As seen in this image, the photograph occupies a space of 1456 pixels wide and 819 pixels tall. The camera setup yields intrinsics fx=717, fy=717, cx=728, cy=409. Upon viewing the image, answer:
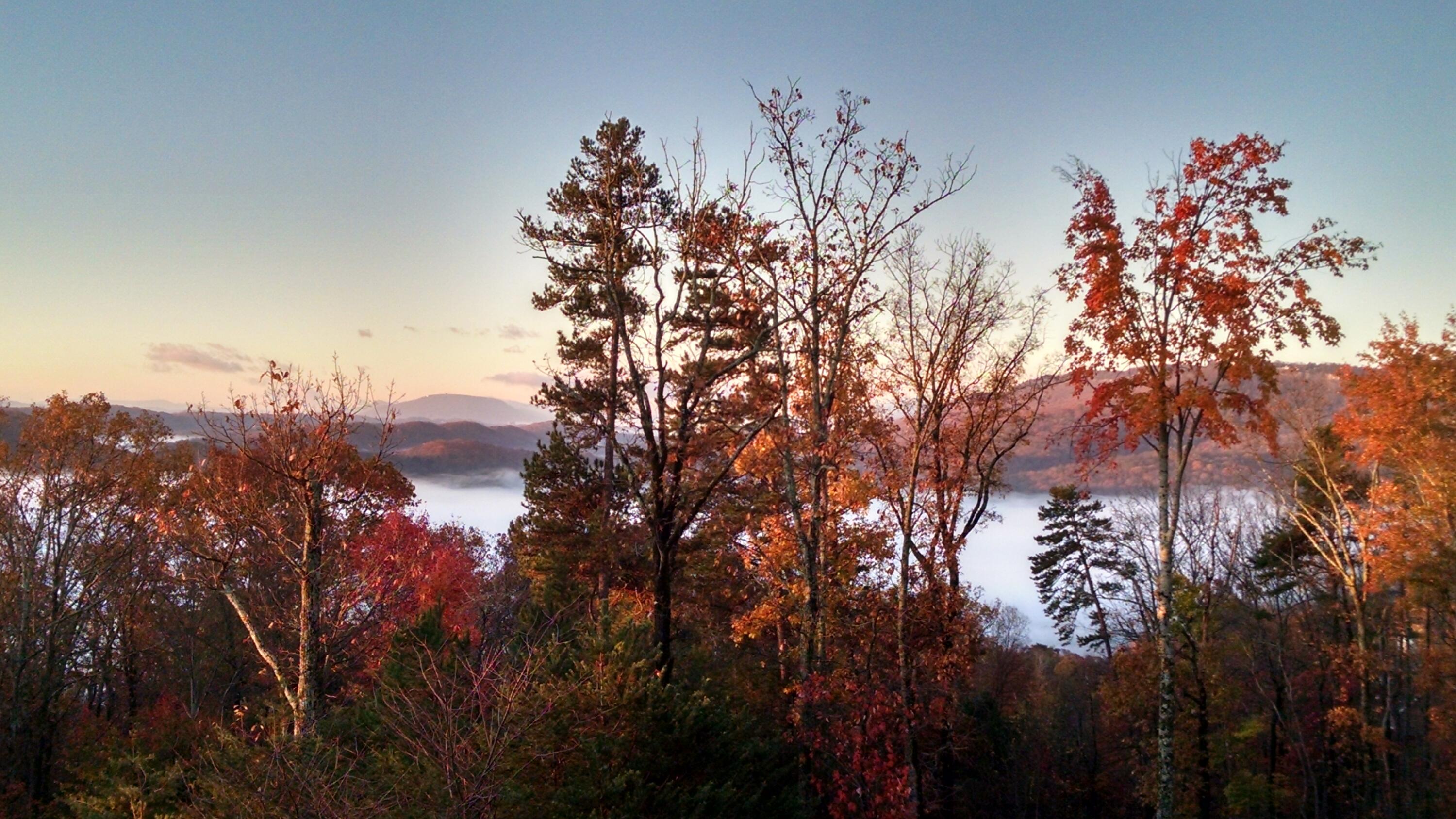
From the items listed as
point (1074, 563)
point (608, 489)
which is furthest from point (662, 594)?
point (1074, 563)

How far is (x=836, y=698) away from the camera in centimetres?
1241

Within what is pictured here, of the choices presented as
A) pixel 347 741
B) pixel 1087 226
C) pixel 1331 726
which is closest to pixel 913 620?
pixel 1087 226

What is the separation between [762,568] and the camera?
17.2 metres

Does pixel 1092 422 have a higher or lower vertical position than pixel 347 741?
higher

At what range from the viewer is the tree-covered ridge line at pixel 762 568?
898 centimetres

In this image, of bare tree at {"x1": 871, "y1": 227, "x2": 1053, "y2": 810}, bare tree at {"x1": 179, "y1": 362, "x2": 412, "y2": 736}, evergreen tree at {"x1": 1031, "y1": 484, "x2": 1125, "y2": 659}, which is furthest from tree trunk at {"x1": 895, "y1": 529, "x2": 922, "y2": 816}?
evergreen tree at {"x1": 1031, "y1": 484, "x2": 1125, "y2": 659}

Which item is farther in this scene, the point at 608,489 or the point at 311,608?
the point at 608,489

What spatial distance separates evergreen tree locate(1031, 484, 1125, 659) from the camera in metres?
28.8

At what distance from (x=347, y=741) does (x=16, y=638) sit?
13506 mm

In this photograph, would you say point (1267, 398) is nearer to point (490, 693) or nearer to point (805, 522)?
point (805, 522)

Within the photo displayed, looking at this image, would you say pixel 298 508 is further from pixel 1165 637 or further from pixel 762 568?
pixel 1165 637

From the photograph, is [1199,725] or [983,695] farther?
[983,695]

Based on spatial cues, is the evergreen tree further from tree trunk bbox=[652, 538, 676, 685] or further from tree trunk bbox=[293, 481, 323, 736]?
tree trunk bbox=[293, 481, 323, 736]

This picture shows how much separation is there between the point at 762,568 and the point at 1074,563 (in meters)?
18.8
